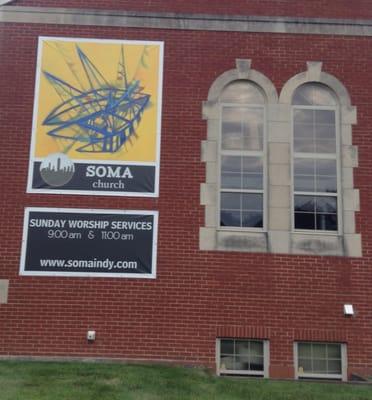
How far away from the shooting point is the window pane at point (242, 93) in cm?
1119


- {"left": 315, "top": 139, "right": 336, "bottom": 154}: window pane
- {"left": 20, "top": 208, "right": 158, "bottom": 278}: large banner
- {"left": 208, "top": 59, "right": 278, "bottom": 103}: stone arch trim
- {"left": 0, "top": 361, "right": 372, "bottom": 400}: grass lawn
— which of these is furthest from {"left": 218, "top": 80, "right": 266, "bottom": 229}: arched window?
{"left": 0, "top": 361, "right": 372, "bottom": 400}: grass lawn

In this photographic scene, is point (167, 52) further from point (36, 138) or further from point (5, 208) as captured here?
point (5, 208)

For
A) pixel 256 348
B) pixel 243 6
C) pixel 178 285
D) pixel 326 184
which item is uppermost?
pixel 243 6

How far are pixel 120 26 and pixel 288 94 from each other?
140 inches

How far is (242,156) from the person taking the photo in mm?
10945

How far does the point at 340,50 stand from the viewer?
447 inches

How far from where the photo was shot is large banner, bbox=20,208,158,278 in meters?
10.3

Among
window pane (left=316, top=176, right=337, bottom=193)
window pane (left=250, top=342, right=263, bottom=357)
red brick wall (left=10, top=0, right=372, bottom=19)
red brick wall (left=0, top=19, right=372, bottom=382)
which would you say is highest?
red brick wall (left=10, top=0, right=372, bottom=19)

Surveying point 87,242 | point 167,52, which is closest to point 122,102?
point 167,52

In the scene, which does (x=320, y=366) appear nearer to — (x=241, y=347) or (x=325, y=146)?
(x=241, y=347)

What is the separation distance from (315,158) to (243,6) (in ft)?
11.0

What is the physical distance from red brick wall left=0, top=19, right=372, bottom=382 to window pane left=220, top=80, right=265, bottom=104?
0.39 metres

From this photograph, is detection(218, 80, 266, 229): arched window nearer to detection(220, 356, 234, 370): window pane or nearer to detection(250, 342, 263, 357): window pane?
detection(250, 342, 263, 357): window pane

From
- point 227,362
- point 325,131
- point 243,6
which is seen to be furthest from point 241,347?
point 243,6
